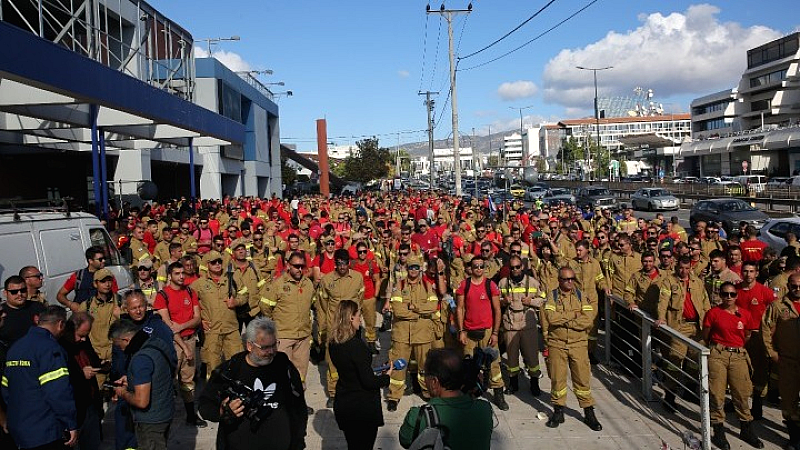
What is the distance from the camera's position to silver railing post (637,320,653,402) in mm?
7965

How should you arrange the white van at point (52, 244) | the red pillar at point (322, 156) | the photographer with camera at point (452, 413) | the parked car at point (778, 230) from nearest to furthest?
1. the photographer with camera at point (452, 413)
2. the white van at point (52, 244)
3. the parked car at point (778, 230)
4. the red pillar at point (322, 156)

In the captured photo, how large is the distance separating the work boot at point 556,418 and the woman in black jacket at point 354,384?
2848 millimetres

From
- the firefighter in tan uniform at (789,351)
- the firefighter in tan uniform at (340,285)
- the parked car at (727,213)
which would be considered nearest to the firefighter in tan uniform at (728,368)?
the firefighter in tan uniform at (789,351)

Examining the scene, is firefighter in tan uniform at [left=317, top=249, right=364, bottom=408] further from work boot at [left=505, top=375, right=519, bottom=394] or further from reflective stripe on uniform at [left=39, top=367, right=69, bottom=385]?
reflective stripe on uniform at [left=39, top=367, right=69, bottom=385]

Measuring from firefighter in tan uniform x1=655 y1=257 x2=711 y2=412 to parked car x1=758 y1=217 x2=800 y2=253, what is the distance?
945 cm

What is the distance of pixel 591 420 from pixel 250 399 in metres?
4.47

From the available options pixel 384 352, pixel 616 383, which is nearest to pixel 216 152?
pixel 384 352

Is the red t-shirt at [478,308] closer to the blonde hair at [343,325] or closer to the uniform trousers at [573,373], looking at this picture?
the uniform trousers at [573,373]

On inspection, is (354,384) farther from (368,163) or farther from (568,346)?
(368,163)

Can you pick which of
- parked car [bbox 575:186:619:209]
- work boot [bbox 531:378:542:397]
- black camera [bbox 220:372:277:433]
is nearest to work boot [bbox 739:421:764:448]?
work boot [bbox 531:378:542:397]

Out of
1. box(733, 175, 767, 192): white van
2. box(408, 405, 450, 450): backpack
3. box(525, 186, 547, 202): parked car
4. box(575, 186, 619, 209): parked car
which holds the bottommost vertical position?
box(408, 405, 450, 450): backpack

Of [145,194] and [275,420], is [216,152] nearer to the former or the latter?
[145,194]

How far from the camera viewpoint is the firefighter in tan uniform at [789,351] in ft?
21.5

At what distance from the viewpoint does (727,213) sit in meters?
26.8
